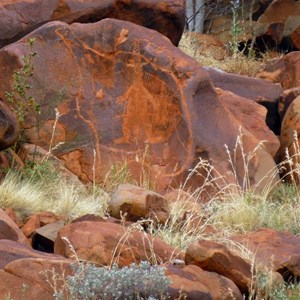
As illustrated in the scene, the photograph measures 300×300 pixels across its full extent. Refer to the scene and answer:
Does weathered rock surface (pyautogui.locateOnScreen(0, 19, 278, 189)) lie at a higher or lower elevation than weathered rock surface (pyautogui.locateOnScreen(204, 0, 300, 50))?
higher

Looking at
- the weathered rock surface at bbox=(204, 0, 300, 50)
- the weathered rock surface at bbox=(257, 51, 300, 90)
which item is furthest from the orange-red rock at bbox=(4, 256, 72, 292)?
the weathered rock surface at bbox=(204, 0, 300, 50)

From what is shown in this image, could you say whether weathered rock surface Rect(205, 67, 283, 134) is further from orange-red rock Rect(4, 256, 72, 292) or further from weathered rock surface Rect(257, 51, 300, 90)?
orange-red rock Rect(4, 256, 72, 292)

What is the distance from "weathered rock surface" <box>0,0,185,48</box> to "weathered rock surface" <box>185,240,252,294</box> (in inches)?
221

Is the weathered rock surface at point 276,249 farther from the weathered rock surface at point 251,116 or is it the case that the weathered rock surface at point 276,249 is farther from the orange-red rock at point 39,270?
the weathered rock surface at point 251,116

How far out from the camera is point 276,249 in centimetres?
614

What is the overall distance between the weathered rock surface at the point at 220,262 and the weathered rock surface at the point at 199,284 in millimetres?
152

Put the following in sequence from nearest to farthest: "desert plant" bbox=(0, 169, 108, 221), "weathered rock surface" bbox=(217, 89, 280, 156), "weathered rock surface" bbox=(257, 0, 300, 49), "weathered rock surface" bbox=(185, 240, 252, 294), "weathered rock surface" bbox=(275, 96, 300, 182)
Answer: "weathered rock surface" bbox=(185, 240, 252, 294), "desert plant" bbox=(0, 169, 108, 221), "weathered rock surface" bbox=(217, 89, 280, 156), "weathered rock surface" bbox=(275, 96, 300, 182), "weathered rock surface" bbox=(257, 0, 300, 49)

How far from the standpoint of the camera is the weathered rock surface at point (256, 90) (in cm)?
1062

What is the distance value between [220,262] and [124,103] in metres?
3.70

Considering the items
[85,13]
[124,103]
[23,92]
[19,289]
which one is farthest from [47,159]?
[19,289]

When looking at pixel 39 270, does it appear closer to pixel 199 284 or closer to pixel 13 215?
pixel 199 284

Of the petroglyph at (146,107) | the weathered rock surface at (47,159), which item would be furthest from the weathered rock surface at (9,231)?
the petroglyph at (146,107)

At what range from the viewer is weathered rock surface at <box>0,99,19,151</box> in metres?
7.54

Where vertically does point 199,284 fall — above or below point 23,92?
above
